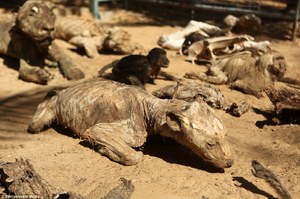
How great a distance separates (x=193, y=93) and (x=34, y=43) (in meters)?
3.62

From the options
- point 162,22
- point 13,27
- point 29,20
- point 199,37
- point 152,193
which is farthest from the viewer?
point 162,22

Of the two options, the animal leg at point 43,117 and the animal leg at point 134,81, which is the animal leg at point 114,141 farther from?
the animal leg at point 134,81

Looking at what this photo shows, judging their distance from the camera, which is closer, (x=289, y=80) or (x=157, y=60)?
(x=157, y=60)

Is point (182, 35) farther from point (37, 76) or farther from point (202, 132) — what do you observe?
point (202, 132)

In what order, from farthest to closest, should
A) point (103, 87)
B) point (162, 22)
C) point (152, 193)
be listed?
point (162, 22)
point (103, 87)
point (152, 193)

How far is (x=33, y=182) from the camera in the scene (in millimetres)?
3729

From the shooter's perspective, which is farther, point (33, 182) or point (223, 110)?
point (223, 110)

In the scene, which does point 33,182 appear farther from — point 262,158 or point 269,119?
point 269,119

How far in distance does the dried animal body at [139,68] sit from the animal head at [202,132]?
7.99 feet

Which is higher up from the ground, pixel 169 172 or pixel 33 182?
pixel 33 182

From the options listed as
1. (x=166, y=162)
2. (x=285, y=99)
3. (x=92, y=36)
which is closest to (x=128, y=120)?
(x=166, y=162)

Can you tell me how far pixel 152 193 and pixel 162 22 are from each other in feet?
29.1

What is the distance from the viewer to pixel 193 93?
5.98 metres

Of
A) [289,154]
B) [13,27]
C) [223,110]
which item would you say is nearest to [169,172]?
[289,154]
